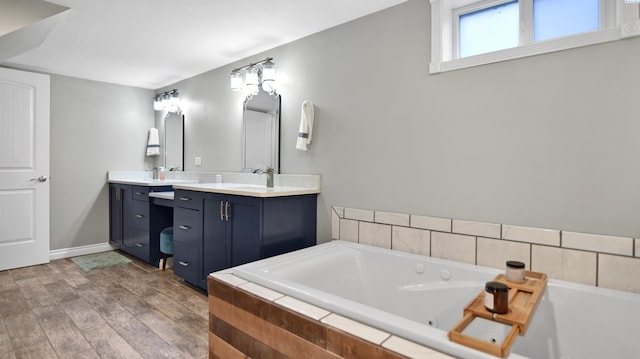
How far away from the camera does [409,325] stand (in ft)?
3.60

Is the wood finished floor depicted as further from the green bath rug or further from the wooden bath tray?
the wooden bath tray

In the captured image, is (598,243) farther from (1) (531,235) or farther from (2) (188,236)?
(2) (188,236)

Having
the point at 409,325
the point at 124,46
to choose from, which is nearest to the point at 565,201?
the point at 409,325

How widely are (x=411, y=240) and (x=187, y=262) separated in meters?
1.95

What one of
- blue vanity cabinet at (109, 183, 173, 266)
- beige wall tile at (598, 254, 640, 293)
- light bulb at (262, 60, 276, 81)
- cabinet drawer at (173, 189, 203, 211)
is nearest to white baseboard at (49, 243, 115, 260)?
blue vanity cabinet at (109, 183, 173, 266)

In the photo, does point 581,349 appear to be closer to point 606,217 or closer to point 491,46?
point 606,217

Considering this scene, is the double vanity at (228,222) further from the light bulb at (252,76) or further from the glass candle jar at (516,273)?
the glass candle jar at (516,273)

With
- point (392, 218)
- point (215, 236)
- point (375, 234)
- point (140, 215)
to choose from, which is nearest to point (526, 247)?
point (392, 218)

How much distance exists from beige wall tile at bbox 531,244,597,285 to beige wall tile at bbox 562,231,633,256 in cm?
3

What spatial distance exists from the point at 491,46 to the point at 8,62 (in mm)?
4519

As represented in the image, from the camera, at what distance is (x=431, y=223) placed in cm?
205

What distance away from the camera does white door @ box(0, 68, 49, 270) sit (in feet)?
11.3

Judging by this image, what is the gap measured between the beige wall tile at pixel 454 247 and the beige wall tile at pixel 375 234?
1.01 ft

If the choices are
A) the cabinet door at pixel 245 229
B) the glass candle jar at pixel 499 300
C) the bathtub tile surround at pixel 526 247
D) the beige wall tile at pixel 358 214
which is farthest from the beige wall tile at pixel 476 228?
the cabinet door at pixel 245 229
